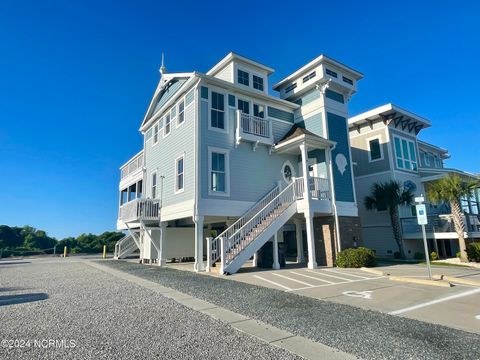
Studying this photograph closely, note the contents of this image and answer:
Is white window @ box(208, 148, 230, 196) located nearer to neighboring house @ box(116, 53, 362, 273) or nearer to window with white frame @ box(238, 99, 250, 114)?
neighboring house @ box(116, 53, 362, 273)

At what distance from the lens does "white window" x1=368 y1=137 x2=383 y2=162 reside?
71.8 ft

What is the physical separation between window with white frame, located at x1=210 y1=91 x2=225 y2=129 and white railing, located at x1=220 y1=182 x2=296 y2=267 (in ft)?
16.1

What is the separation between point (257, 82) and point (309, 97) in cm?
333

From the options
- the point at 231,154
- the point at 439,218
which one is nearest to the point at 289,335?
the point at 231,154

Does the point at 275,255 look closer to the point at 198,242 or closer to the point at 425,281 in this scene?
the point at 198,242

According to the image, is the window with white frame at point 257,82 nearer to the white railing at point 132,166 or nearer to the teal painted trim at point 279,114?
the teal painted trim at point 279,114

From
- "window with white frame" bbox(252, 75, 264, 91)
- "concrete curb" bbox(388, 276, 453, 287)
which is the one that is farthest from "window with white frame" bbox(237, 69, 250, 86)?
"concrete curb" bbox(388, 276, 453, 287)

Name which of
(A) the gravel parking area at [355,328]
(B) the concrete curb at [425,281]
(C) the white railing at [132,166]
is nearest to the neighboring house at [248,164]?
(C) the white railing at [132,166]

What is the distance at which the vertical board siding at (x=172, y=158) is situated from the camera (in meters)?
14.7

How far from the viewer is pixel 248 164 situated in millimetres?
15625

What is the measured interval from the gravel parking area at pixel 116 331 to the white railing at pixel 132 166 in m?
15.7

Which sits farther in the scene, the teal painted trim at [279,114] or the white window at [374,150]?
the white window at [374,150]

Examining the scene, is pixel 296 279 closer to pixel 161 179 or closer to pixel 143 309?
pixel 143 309

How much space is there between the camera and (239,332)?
459cm
